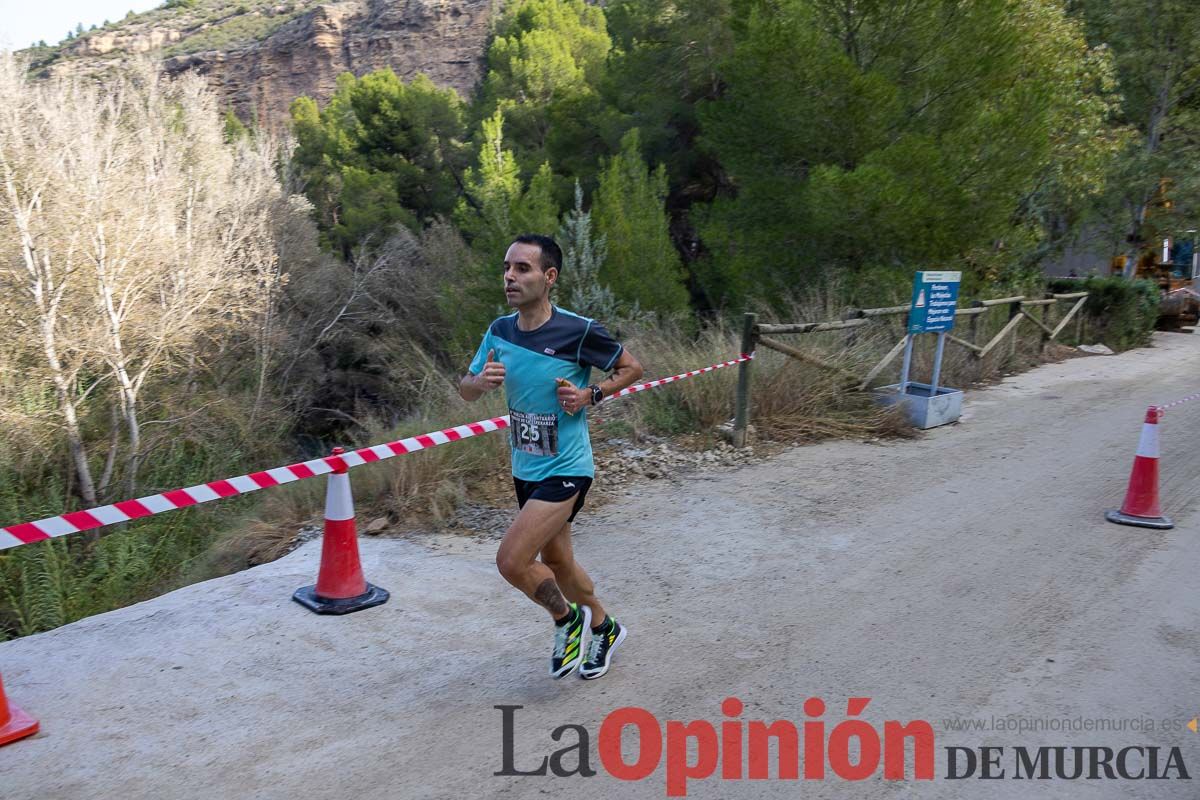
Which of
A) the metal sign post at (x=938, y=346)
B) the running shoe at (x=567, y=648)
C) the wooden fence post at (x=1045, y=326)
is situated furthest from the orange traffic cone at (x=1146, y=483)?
the wooden fence post at (x=1045, y=326)

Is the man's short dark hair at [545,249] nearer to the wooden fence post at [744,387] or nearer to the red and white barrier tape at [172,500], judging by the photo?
the red and white barrier tape at [172,500]

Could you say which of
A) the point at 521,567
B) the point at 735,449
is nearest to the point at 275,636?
the point at 521,567

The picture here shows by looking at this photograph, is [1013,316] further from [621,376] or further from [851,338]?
[621,376]

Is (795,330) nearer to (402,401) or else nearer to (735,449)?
(735,449)

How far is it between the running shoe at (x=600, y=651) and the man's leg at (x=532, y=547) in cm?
39

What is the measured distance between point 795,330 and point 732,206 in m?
7.56

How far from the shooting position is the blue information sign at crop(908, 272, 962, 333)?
916 centimetres

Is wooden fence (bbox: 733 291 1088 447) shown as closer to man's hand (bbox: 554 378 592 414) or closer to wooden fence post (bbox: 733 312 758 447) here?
wooden fence post (bbox: 733 312 758 447)

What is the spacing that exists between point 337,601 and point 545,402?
1.95m

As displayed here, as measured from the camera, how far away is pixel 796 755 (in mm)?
3455

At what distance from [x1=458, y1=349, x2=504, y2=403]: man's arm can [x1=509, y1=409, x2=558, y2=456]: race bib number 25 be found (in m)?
0.19

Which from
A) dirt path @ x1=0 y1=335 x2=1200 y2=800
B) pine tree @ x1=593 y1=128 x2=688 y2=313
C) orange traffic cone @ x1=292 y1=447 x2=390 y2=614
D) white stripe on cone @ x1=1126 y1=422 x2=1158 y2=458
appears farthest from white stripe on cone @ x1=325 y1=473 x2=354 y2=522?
pine tree @ x1=593 y1=128 x2=688 y2=313

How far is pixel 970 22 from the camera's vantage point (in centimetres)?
1270

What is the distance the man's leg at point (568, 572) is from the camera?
12.7ft
